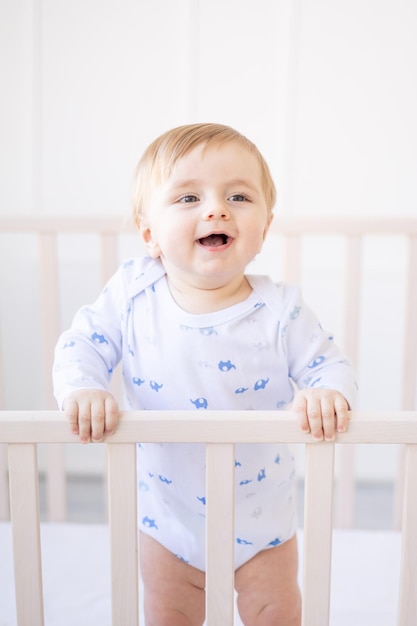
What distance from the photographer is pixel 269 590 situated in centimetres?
94

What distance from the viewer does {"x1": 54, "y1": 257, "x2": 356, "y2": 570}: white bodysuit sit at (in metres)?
0.91

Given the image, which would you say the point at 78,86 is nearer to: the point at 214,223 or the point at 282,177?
the point at 282,177

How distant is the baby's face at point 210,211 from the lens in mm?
854

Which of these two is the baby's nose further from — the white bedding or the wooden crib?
the white bedding

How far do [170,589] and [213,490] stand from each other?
319 mm

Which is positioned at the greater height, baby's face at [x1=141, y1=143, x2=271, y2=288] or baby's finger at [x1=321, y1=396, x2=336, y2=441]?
baby's face at [x1=141, y1=143, x2=271, y2=288]

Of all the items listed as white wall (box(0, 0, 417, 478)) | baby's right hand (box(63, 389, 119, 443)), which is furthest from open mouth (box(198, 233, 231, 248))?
white wall (box(0, 0, 417, 478))

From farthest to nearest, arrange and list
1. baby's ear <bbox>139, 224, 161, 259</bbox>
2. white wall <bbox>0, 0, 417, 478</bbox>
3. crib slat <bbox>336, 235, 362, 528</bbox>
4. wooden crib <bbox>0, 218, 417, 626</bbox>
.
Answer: white wall <bbox>0, 0, 417, 478</bbox> < crib slat <bbox>336, 235, 362, 528</bbox> < baby's ear <bbox>139, 224, 161, 259</bbox> < wooden crib <bbox>0, 218, 417, 626</bbox>

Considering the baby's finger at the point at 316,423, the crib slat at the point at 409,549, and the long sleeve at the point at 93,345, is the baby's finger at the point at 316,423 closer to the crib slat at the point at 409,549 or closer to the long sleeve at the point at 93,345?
the crib slat at the point at 409,549

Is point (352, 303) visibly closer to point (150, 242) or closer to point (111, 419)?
point (150, 242)

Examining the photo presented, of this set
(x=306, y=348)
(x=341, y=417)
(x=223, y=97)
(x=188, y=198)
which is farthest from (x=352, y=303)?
(x=223, y=97)

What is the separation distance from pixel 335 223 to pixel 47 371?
22.8 inches

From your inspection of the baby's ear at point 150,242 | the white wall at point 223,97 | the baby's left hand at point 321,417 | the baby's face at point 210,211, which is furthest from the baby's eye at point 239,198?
the white wall at point 223,97

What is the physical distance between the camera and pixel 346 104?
1.85 metres
